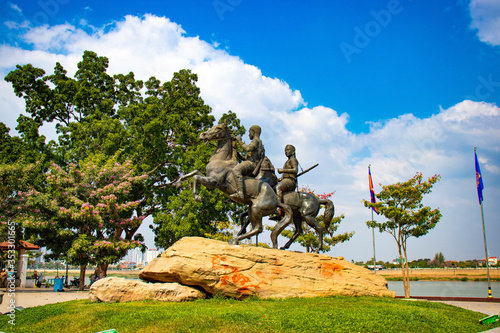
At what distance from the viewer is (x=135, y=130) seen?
23203mm

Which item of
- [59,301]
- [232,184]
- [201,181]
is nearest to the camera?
[201,181]

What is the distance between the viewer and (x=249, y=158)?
10969 millimetres

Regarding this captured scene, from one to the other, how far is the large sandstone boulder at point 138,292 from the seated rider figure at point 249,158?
2.82 metres

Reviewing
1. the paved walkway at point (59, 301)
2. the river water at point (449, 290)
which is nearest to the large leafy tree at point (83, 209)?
the paved walkway at point (59, 301)

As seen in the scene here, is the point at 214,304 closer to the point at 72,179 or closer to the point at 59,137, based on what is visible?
the point at 72,179

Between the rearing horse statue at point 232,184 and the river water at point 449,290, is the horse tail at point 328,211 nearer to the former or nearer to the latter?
the rearing horse statue at point 232,184

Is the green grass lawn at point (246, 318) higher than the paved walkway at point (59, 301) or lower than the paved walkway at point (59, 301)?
higher

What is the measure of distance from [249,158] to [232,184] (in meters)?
1.11

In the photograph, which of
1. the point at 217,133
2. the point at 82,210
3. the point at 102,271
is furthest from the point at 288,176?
the point at 102,271

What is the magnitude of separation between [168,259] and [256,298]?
2406mm

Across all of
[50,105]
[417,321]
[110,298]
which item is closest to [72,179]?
[50,105]

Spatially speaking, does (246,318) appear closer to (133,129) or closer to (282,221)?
(282,221)

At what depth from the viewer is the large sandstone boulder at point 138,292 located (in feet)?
29.8

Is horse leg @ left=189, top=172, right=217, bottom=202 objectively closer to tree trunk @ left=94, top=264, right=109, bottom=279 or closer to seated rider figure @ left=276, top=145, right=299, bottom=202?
seated rider figure @ left=276, top=145, right=299, bottom=202
